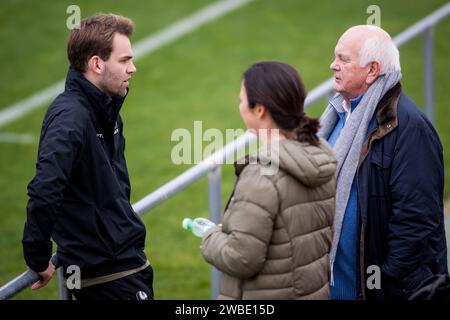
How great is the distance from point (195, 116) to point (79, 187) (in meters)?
7.06

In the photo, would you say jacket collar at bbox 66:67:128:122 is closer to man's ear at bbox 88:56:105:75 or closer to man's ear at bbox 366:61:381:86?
man's ear at bbox 88:56:105:75

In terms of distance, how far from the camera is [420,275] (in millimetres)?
3752

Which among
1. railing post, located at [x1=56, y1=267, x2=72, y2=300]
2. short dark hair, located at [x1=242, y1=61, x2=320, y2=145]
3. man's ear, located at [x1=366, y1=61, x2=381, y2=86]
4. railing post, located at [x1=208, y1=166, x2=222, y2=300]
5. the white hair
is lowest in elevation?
railing post, located at [x1=56, y1=267, x2=72, y2=300]

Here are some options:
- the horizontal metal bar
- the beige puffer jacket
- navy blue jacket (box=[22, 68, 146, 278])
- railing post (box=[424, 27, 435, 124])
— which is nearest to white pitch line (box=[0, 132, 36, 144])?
railing post (box=[424, 27, 435, 124])

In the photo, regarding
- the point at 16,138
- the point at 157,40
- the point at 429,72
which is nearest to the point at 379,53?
the point at 429,72

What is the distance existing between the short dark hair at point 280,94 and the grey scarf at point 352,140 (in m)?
0.66

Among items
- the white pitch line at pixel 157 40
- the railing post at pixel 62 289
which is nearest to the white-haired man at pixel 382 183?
the railing post at pixel 62 289

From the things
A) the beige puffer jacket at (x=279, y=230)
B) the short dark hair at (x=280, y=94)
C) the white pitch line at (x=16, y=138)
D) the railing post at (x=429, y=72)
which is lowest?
the beige puffer jacket at (x=279, y=230)

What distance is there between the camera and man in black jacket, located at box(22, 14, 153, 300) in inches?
135

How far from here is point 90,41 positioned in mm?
3604

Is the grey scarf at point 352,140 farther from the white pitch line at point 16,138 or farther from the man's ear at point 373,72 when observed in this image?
the white pitch line at point 16,138

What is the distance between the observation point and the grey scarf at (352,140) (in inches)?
148

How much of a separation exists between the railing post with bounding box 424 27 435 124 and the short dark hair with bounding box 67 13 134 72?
340cm
